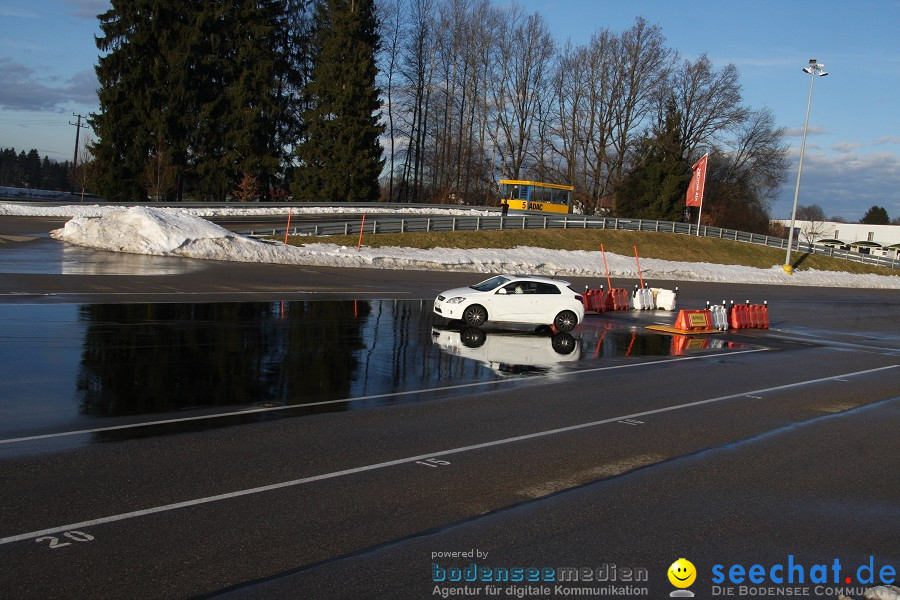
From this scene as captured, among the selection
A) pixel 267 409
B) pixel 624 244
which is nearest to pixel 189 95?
pixel 624 244

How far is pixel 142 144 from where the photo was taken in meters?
58.6

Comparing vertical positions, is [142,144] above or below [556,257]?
above

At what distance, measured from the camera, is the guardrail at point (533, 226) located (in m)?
42.7

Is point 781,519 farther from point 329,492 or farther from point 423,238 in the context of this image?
point 423,238

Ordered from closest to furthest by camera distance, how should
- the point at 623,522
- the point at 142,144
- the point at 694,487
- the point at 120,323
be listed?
the point at 623,522
the point at 694,487
the point at 120,323
the point at 142,144

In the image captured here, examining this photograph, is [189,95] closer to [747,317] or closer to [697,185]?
[697,185]

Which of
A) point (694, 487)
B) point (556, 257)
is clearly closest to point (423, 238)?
point (556, 257)

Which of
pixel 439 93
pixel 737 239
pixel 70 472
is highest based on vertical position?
pixel 439 93

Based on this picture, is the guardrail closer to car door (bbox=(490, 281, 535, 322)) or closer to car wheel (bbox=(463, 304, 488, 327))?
car wheel (bbox=(463, 304, 488, 327))

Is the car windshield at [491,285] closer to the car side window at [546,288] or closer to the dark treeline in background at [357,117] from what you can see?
the car side window at [546,288]

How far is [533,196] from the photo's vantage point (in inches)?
2586

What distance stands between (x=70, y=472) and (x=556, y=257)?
40.9m

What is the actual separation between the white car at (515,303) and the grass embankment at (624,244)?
19.7 m

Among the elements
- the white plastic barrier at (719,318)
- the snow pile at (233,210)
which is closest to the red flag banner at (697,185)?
the snow pile at (233,210)
